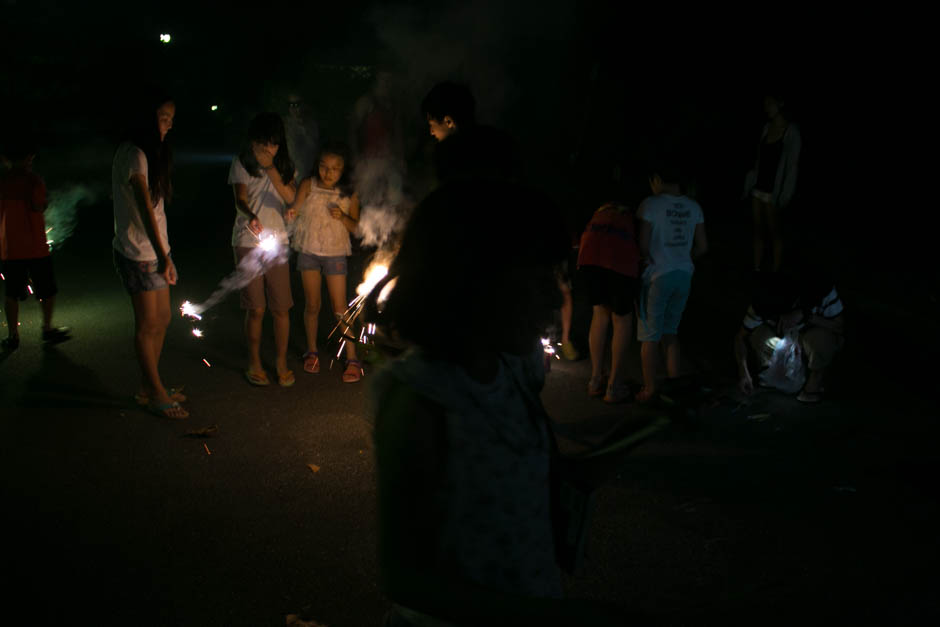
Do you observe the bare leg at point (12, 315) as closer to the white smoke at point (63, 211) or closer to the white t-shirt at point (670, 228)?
the white smoke at point (63, 211)

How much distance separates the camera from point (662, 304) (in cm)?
604

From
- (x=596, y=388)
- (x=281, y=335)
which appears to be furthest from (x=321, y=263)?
(x=596, y=388)

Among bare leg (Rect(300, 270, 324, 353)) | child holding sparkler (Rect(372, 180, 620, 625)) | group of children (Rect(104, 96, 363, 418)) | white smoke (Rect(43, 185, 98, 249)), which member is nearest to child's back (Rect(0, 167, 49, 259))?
group of children (Rect(104, 96, 363, 418))

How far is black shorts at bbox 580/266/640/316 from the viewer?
6.04 m

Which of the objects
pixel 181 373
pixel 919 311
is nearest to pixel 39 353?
pixel 181 373

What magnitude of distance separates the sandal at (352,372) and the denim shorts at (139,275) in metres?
1.87

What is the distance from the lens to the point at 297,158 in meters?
11.1

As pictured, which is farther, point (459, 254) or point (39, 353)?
point (39, 353)

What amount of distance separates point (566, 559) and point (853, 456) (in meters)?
4.28

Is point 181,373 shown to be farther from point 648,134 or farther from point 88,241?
point 648,134

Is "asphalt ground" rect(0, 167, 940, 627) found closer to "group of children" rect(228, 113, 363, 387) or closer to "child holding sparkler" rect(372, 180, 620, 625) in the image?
"child holding sparkler" rect(372, 180, 620, 625)

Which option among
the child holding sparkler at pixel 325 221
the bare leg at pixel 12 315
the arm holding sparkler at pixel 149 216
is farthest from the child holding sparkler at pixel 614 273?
the bare leg at pixel 12 315

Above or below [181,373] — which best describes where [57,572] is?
below

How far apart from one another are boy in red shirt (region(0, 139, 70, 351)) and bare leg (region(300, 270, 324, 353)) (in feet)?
→ 9.08
